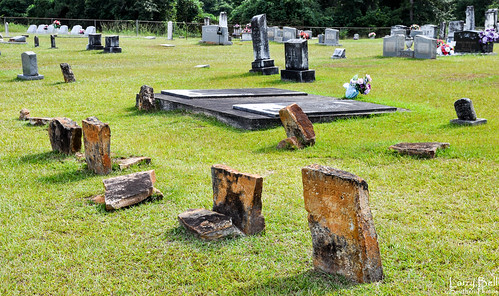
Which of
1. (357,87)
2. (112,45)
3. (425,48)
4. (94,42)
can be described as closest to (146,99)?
(357,87)

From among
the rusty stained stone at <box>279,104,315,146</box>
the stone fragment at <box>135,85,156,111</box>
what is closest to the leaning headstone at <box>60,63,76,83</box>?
the stone fragment at <box>135,85,156,111</box>

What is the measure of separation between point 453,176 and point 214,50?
23.2 metres

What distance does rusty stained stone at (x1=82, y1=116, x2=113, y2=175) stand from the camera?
18.5 feet

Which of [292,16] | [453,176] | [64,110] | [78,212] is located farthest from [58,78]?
[292,16]

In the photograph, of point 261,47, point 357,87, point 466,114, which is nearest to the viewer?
point 466,114

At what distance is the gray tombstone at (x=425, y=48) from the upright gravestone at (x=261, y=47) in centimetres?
686

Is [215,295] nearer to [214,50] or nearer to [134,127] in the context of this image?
[134,127]

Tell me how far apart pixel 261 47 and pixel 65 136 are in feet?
36.8

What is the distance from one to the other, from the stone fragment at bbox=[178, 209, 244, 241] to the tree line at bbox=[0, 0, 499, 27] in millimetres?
42322

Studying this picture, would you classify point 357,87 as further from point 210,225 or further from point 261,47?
point 210,225

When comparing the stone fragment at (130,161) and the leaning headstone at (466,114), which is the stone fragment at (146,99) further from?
the leaning headstone at (466,114)

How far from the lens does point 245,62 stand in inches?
848

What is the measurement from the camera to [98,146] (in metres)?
5.71

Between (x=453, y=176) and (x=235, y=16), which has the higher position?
(x=235, y=16)
